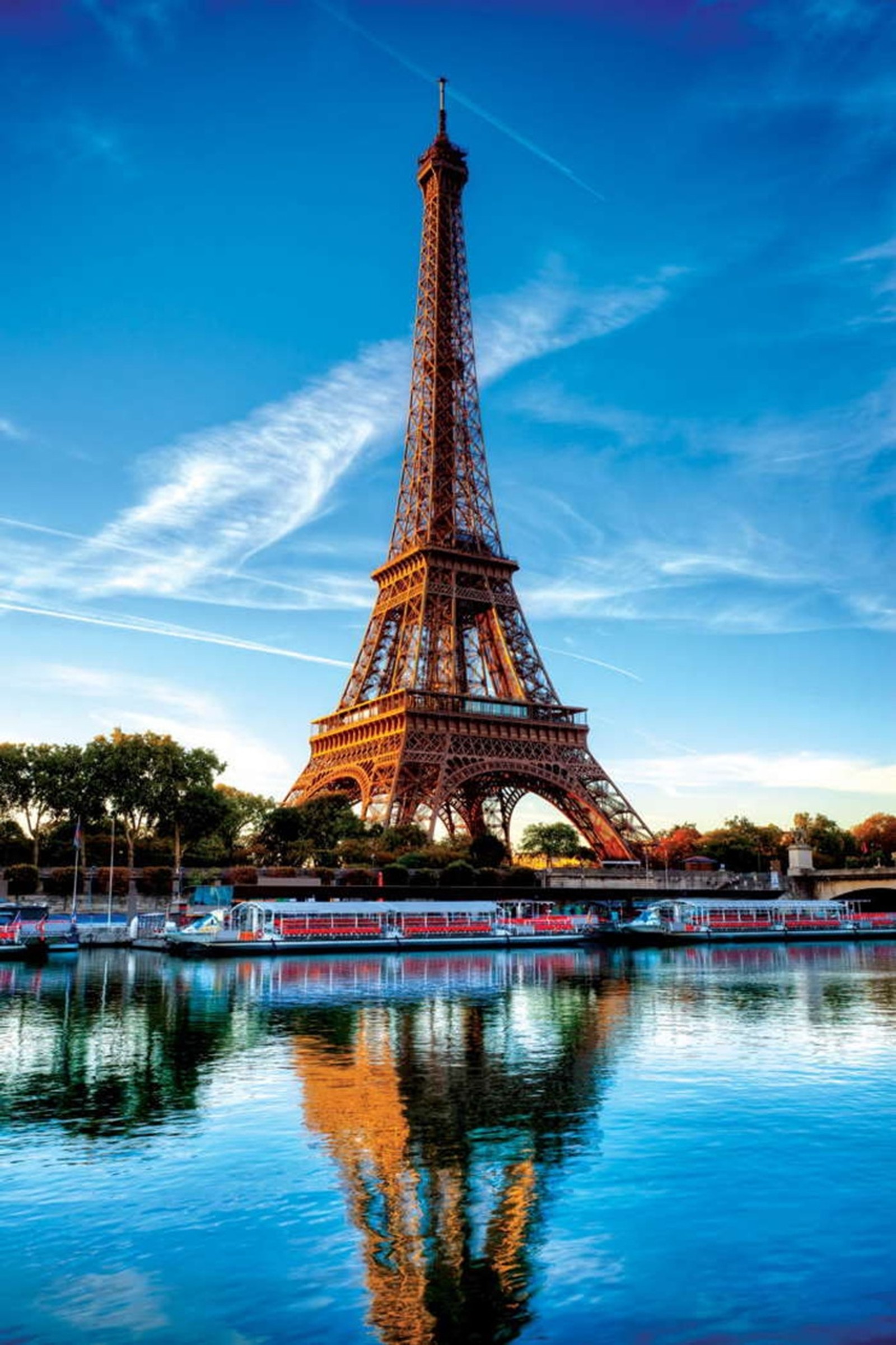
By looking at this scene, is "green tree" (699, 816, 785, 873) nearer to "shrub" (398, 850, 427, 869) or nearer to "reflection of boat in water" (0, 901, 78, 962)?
"shrub" (398, 850, 427, 869)

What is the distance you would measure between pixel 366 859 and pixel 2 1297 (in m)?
73.7

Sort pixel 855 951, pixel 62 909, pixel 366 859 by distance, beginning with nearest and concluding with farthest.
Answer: pixel 855 951
pixel 62 909
pixel 366 859

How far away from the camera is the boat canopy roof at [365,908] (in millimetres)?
66562

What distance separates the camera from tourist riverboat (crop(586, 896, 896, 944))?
74.8m

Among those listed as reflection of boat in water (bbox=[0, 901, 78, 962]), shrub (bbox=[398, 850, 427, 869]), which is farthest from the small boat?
shrub (bbox=[398, 850, 427, 869])

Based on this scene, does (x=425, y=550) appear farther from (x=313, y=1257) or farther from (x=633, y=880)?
(x=313, y=1257)

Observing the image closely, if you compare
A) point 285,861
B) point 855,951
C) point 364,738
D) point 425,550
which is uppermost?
point 425,550

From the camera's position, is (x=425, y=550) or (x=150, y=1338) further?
(x=425, y=550)

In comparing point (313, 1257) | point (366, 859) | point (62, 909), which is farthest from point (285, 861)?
point (313, 1257)

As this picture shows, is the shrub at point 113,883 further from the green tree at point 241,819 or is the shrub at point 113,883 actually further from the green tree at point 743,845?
the green tree at point 743,845

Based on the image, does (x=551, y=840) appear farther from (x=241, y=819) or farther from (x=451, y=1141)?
(x=451, y=1141)

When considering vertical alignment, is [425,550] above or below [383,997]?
above

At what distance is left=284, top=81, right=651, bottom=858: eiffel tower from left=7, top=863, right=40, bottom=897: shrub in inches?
1005

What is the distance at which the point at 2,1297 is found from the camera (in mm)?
12109
